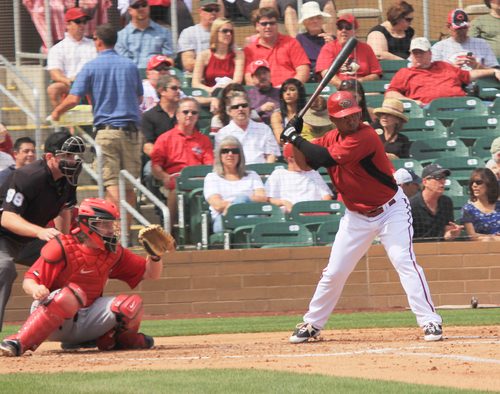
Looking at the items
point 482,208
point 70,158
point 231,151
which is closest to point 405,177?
point 482,208

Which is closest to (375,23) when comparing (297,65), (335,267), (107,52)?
(297,65)

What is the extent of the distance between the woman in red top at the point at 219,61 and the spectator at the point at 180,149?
127cm

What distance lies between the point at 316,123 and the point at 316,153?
151 inches

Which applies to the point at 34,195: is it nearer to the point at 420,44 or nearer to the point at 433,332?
the point at 433,332

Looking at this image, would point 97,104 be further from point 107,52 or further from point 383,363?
point 383,363

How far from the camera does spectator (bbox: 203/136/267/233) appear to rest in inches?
315

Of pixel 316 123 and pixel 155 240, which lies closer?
pixel 155 240

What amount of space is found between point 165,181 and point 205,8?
333cm

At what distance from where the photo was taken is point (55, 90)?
9.00m

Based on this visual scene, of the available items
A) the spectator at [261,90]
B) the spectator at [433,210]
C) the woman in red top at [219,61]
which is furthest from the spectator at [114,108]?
the spectator at [433,210]

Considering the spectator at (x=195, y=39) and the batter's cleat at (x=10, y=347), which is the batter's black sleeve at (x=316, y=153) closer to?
the batter's cleat at (x=10, y=347)

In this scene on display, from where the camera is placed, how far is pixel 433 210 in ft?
26.5

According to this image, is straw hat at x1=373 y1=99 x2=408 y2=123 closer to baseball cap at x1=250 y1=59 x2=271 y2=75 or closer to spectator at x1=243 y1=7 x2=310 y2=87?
spectator at x1=243 y1=7 x2=310 y2=87

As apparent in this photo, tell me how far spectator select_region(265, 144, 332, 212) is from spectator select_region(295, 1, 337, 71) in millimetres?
2472
